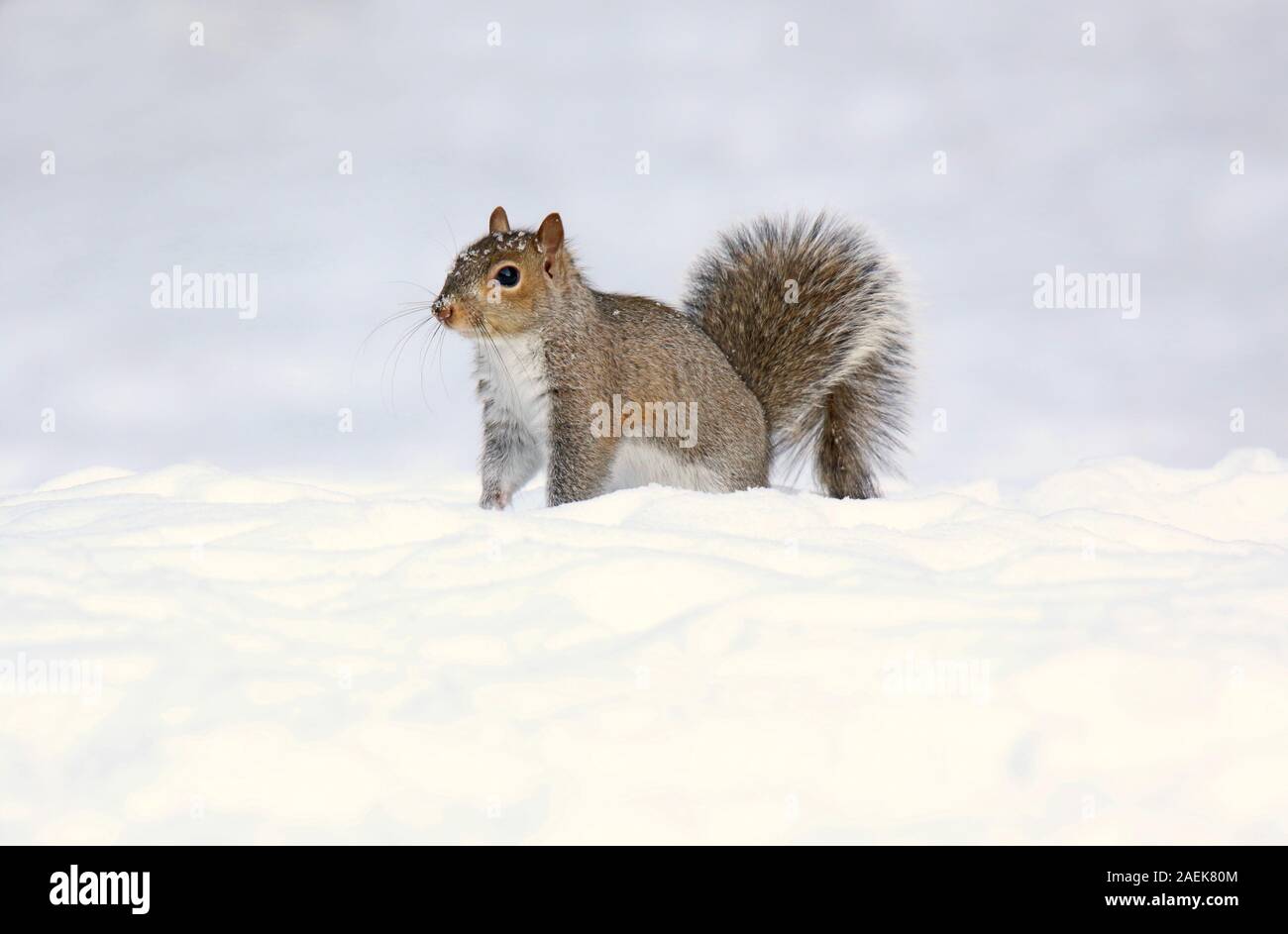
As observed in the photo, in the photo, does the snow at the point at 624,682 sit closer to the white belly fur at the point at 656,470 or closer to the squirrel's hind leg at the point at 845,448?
the white belly fur at the point at 656,470

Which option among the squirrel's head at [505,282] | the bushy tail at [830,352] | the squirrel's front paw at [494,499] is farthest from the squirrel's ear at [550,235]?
the bushy tail at [830,352]

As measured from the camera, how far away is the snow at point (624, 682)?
226 cm

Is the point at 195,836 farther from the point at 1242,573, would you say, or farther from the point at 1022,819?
the point at 1242,573

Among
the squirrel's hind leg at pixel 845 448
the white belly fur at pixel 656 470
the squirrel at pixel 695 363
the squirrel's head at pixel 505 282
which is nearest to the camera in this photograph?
the squirrel's head at pixel 505 282

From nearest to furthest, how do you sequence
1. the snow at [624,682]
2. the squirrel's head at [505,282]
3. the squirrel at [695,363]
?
1. the snow at [624,682]
2. the squirrel's head at [505,282]
3. the squirrel at [695,363]

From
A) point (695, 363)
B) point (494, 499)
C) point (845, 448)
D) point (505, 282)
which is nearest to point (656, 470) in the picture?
point (695, 363)

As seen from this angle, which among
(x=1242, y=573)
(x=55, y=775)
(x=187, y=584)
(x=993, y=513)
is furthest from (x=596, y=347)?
(x=55, y=775)

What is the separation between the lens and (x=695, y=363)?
4.86 m

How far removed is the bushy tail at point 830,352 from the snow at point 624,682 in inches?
64.0

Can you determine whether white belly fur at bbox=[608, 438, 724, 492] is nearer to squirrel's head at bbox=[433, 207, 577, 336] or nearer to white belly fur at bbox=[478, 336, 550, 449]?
white belly fur at bbox=[478, 336, 550, 449]

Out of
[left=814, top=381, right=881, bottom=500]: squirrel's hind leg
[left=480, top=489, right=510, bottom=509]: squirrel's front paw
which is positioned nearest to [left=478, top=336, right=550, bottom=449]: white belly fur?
[left=480, top=489, right=510, bottom=509]: squirrel's front paw

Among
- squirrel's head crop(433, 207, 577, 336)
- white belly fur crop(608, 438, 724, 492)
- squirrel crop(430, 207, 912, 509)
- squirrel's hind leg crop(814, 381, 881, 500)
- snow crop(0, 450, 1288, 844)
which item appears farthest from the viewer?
squirrel's hind leg crop(814, 381, 881, 500)

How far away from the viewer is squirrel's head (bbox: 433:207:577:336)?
434 centimetres

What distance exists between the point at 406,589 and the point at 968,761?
57.3 inches
